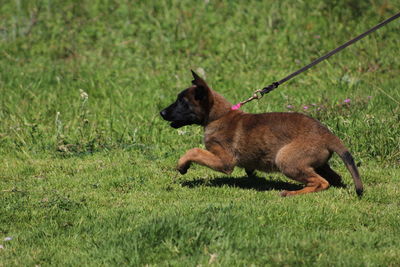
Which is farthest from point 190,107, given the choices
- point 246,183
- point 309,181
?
point 309,181

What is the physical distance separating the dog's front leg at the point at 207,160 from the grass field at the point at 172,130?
→ 234 mm

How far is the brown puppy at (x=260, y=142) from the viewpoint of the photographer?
5.70 m

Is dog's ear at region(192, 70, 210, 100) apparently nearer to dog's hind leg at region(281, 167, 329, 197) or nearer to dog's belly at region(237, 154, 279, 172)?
dog's belly at region(237, 154, 279, 172)

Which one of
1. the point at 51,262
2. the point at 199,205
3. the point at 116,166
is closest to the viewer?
the point at 51,262

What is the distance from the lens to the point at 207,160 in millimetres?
6094

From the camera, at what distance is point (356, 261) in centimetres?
415

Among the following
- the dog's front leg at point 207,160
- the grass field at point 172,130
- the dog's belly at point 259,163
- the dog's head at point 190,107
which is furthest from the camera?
the dog's head at point 190,107

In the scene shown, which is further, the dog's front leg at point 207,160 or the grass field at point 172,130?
the dog's front leg at point 207,160

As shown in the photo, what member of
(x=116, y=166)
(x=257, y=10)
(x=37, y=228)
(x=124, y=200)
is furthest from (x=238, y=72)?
(x=37, y=228)

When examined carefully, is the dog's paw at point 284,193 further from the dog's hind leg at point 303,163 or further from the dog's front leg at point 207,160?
the dog's front leg at point 207,160

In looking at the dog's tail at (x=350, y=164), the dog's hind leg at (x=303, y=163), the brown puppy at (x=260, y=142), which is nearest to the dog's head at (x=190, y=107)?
the brown puppy at (x=260, y=142)

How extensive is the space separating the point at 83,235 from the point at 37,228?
46 cm

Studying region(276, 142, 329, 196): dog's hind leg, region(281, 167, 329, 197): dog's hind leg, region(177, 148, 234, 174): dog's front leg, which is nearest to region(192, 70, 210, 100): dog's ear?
region(177, 148, 234, 174): dog's front leg

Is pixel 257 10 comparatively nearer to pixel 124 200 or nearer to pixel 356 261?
pixel 124 200
